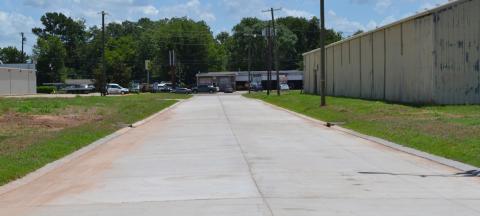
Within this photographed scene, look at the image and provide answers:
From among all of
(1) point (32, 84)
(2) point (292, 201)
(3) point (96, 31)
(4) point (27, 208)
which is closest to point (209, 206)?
(2) point (292, 201)

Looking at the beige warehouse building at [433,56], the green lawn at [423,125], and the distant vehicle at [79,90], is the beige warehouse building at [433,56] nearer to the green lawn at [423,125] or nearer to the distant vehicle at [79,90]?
the green lawn at [423,125]

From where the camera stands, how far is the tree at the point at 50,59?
147250mm

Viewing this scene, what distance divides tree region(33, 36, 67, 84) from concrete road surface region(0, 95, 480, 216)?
5246 inches

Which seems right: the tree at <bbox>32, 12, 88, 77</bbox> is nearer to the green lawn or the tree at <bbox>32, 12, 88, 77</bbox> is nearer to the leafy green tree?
the leafy green tree

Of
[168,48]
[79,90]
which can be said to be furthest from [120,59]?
[79,90]

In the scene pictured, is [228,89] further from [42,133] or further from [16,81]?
[42,133]

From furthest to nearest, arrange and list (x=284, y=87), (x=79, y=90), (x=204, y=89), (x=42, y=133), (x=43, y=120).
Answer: (x=284, y=87)
(x=204, y=89)
(x=79, y=90)
(x=43, y=120)
(x=42, y=133)

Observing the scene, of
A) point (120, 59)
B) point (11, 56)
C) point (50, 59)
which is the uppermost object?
point (11, 56)

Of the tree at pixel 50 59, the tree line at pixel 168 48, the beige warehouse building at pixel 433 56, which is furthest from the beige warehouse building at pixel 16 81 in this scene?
the beige warehouse building at pixel 433 56

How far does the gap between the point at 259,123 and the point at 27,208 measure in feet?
65.1

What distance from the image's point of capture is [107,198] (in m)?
10.5

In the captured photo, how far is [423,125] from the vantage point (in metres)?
22.8

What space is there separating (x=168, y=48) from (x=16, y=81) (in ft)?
174

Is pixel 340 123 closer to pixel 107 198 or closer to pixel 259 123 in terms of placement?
pixel 259 123
